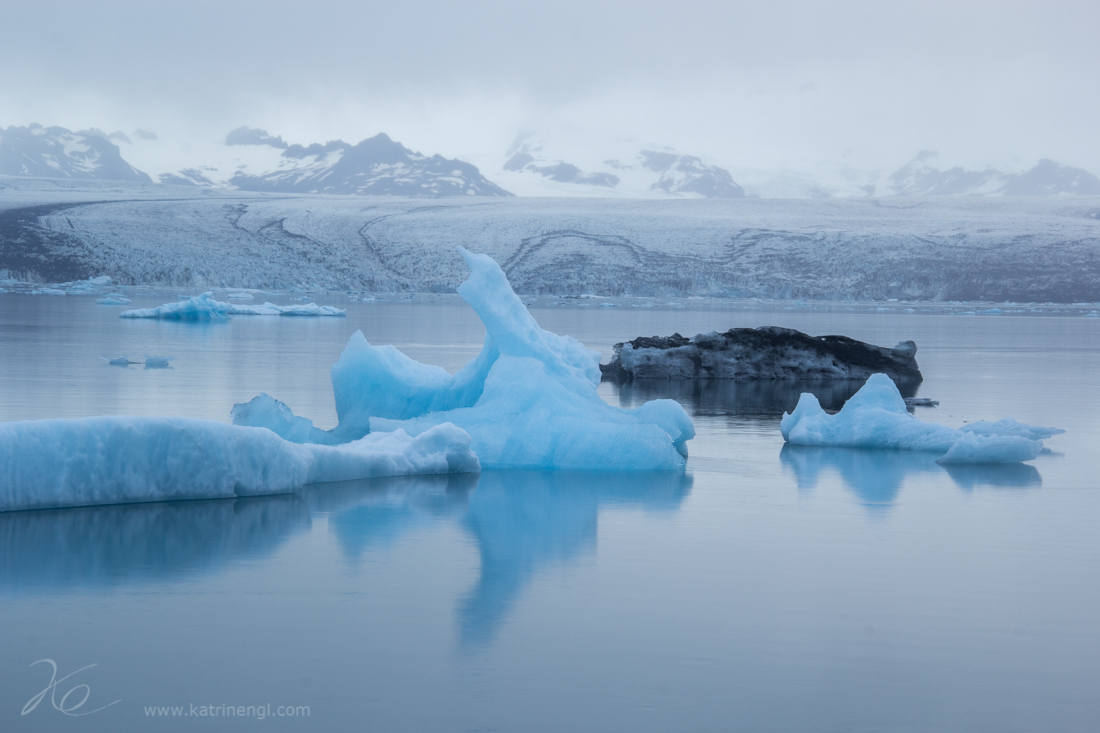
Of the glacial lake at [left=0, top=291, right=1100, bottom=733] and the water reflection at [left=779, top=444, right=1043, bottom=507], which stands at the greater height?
the glacial lake at [left=0, top=291, right=1100, bottom=733]

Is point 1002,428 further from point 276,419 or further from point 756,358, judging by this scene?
point 756,358

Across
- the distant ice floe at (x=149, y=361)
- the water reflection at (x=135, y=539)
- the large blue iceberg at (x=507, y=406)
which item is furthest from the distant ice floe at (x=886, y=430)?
the distant ice floe at (x=149, y=361)

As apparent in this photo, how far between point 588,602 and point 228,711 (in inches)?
57.2

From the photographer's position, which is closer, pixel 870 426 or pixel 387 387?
pixel 387 387

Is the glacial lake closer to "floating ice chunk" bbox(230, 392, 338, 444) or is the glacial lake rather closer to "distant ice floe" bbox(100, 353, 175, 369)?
"floating ice chunk" bbox(230, 392, 338, 444)

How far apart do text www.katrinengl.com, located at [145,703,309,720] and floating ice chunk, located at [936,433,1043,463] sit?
5.77 meters

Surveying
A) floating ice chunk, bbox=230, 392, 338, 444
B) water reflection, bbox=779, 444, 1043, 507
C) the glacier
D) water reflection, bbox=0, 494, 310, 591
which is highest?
the glacier

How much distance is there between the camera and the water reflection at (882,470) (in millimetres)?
6613

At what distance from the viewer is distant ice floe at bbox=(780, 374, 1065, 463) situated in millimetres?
7656

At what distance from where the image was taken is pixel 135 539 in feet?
15.3

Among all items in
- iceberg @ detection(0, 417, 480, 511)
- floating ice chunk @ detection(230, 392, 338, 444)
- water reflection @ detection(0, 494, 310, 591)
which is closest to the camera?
water reflection @ detection(0, 494, 310, 591)

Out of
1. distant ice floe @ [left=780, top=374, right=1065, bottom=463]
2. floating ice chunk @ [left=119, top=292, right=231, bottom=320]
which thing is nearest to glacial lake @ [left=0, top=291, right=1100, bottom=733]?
distant ice floe @ [left=780, top=374, right=1065, bottom=463]

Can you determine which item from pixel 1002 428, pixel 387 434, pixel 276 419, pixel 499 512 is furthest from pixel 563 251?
pixel 499 512

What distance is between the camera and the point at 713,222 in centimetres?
6631
